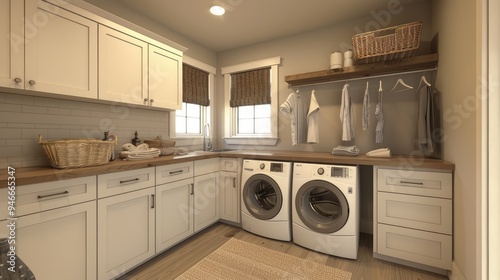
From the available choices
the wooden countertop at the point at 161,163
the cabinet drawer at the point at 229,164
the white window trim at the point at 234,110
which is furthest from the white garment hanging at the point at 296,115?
the cabinet drawer at the point at 229,164

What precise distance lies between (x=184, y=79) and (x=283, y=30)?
1.54 meters

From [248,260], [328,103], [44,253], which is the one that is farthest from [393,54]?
[44,253]

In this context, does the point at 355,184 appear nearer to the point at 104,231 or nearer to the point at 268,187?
the point at 268,187

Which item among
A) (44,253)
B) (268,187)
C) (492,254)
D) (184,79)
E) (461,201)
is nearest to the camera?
(492,254)

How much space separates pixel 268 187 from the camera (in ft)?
8.42

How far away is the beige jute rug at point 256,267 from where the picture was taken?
1761mm

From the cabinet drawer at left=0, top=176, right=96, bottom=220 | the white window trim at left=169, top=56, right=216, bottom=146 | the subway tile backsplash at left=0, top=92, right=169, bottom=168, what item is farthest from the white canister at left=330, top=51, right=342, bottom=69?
the cabinet drawer at left=0, top=176, right=96, bottom=220

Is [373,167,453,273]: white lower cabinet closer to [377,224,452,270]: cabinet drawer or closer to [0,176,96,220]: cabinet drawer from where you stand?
[377,224,452,270]: cabinet drawer

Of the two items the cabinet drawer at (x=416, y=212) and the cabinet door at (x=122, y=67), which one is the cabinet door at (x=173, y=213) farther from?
the cabinet drawer at (x=416, y=212)

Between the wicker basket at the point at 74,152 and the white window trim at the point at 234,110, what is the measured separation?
2106mm

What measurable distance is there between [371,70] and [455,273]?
1.90 meters

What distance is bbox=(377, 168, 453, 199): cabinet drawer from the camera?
5.62 feet

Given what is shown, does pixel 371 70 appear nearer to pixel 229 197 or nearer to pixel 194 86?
pixel 229 197

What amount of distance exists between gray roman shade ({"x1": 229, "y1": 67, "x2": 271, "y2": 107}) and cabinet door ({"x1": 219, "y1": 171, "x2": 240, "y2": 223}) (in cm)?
129
